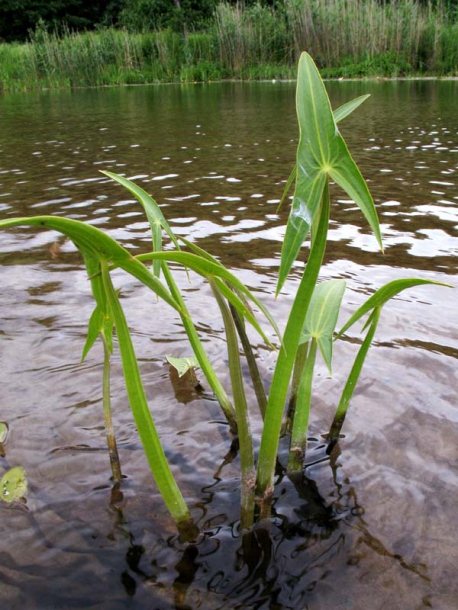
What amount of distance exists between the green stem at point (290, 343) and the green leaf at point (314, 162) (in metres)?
0.06

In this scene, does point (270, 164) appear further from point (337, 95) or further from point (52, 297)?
point (337, 95)

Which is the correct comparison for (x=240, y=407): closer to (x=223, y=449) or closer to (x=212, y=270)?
(x=212, y=270)

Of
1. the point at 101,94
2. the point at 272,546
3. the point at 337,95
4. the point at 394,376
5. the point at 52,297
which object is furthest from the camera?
the point at 101,94

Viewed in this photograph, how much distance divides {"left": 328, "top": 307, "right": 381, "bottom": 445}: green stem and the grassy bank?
52.5 feet

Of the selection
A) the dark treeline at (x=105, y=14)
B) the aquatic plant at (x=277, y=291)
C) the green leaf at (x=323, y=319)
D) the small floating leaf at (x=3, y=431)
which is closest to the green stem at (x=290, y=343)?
the aquatic plant at (x=277, y=291)

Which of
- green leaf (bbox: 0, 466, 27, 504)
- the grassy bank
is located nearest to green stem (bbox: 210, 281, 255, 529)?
green leaf (bbox: 0, 466, 27, 504)

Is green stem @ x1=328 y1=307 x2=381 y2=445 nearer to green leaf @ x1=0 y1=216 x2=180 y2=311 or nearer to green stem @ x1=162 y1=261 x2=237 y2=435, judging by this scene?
green stem @ x1=162 y1=261 x2=237 y2=435

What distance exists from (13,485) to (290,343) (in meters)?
0.78

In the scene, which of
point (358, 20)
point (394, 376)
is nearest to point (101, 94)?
point (358, 20)

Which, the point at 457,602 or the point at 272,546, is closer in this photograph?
the point at 457,602

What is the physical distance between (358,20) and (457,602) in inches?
656

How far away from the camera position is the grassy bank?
1536 centimetres

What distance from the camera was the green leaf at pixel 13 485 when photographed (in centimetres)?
130

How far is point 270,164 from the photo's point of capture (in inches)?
212
